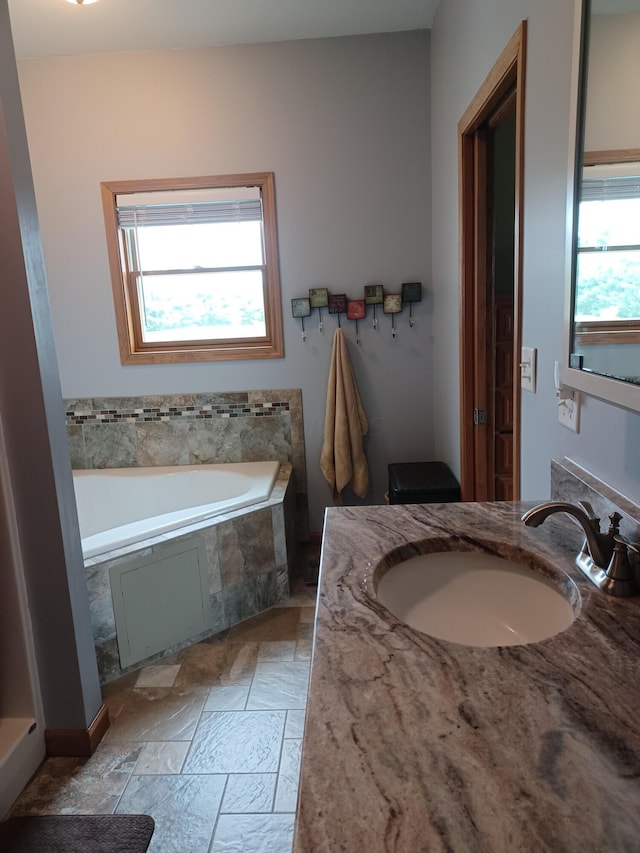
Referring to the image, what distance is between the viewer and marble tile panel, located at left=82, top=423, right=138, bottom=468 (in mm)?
3422

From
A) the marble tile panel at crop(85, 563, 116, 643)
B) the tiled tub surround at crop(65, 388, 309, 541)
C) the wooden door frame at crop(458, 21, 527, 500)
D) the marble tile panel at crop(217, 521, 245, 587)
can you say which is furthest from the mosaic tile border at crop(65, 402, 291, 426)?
the marble tile panel at crop(85, 563, 116, 643)

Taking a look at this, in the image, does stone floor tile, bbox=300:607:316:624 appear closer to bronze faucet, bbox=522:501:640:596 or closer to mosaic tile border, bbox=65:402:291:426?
mosaic tile border, bbox=65:402:291:426

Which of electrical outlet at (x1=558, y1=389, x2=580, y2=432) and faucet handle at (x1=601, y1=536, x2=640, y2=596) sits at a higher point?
electrical outlet at (x1=558, y1=389, x2=580, y2=432)

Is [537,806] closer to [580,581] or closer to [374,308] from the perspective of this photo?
[580,581]

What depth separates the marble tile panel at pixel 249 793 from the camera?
Result: 5.35 ft

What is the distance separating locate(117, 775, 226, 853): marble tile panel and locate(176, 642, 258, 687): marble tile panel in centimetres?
48

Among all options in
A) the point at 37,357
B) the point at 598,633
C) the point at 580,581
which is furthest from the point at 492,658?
the point at 37,357

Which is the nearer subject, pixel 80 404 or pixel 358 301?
pixel 358 301

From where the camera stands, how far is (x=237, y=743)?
1892 mm

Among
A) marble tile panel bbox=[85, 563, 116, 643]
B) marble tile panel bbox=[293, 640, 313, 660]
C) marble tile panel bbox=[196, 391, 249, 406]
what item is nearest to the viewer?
marble tile panel bbox=[85, 563, 116, 643]

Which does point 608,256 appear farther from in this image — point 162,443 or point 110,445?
point 110,445

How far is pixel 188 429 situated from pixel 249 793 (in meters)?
2.11

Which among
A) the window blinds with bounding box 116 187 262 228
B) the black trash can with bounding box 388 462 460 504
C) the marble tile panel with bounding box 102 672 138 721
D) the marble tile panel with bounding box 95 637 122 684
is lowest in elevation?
the marble tile panel with bounding box 102 672 138 721

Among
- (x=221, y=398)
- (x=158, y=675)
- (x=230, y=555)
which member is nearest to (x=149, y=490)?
(x=221, y=398)
